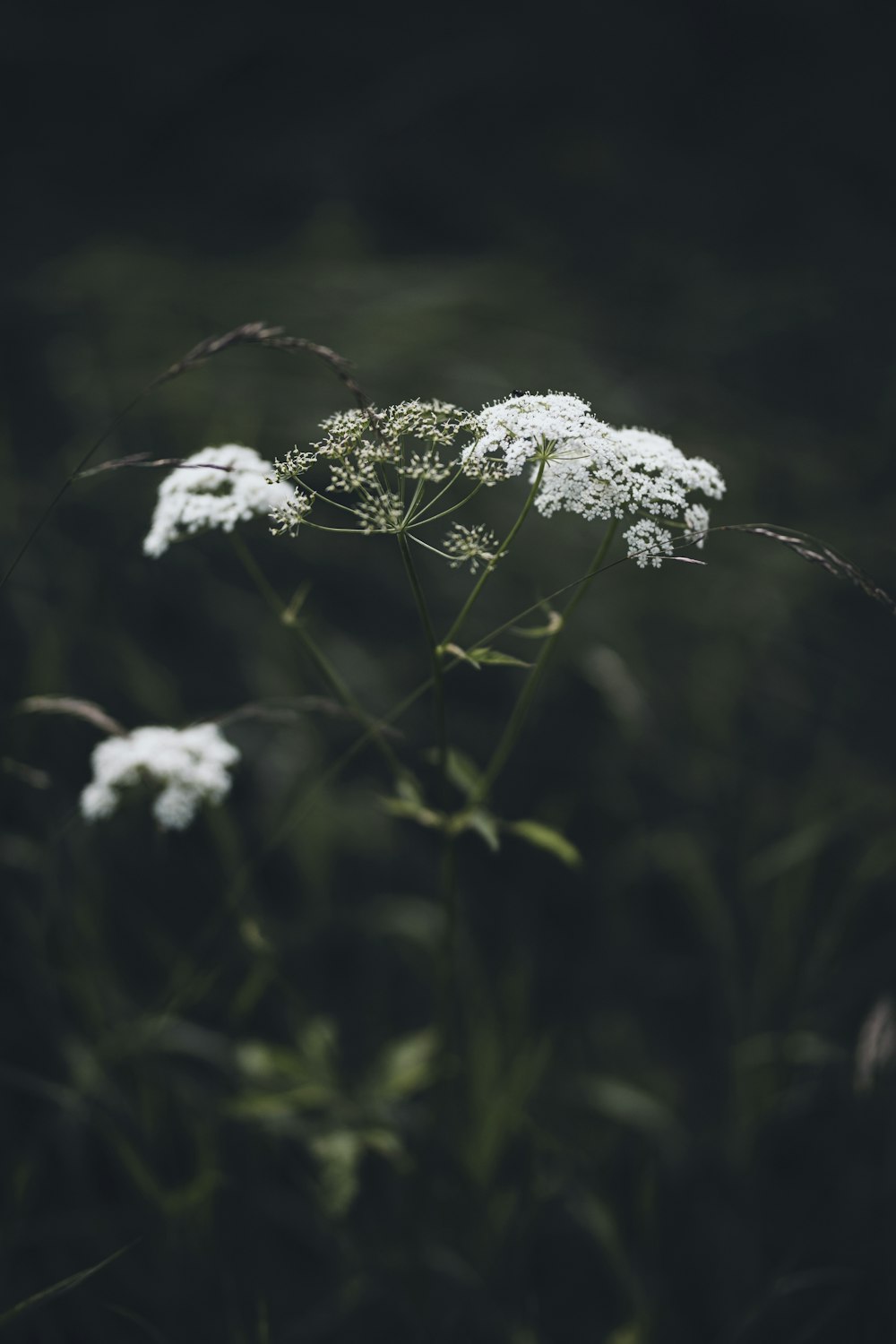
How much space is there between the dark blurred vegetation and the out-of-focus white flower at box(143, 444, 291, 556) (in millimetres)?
680

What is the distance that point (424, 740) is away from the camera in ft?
13.5

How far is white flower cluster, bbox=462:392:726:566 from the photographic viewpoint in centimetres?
165

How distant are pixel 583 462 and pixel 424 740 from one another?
252 centimetres

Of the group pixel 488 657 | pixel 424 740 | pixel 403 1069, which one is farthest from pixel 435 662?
pixel 424 740

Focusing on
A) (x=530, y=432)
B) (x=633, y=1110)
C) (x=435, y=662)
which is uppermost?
(x=530, y=432)

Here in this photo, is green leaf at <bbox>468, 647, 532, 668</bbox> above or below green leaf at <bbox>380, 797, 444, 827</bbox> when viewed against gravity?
above

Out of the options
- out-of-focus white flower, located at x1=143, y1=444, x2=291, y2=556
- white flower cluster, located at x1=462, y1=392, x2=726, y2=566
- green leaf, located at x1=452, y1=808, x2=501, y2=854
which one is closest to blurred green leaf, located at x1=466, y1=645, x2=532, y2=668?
white flower cluster, located at x1=462, y1=392, x2=726, y2=566

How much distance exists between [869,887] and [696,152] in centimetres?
726

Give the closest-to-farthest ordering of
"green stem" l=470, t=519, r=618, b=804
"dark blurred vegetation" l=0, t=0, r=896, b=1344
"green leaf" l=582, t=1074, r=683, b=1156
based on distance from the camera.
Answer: "green stem" l=470, t=519, r=618, b=804 < "dark blurred vegetation" l=0, t=0, r=896, b=1344 < "green leaf" l=582, t=1074, r=683, b=1156

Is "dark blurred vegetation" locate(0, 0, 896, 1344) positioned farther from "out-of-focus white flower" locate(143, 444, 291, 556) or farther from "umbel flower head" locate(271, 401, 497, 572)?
"out-of-focus white flower" locate(143, 444, 291, 556)

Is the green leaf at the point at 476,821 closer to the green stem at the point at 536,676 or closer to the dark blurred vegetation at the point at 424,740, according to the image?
the green stem at the point at 536,676

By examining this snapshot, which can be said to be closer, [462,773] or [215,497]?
[215,497]

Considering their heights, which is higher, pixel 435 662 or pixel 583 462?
pixel 583 462

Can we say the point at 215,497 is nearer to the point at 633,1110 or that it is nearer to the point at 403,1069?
the point at 403,1069
